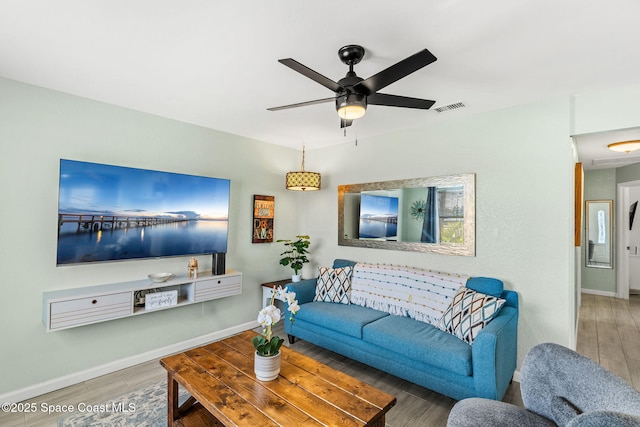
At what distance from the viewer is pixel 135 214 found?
3.00 meters

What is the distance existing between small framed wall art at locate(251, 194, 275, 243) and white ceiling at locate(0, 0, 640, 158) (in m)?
1.52

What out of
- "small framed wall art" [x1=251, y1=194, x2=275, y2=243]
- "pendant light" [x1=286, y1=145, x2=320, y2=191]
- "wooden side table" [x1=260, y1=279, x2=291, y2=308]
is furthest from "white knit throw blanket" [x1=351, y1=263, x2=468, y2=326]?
"small framed wall art" [x1=251, y1=194, x2=275, y2=243]

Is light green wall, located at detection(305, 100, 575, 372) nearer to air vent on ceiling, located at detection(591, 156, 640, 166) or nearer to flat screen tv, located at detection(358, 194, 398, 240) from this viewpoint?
flat screen tv, located at detection(358, 194, 398, 240)

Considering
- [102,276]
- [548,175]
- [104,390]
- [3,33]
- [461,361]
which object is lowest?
[104,390]

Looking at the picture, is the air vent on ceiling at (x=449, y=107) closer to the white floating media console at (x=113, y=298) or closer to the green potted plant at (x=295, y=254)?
the green potted plant at (x=295, y=254)

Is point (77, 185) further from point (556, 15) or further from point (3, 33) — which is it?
point (556, 15)

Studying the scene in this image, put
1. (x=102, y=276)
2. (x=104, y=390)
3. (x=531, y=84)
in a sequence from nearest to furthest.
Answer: (x=531, y=84), (x=104, y=390), (x=102, y=276)

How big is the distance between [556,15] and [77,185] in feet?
11.6

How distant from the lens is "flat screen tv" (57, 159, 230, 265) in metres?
2.66

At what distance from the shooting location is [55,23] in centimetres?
177

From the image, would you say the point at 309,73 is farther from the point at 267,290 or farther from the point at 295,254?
the point at 295,254

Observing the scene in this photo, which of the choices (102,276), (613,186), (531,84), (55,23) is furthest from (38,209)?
(613,186)

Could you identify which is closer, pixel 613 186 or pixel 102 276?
pixel 102 276

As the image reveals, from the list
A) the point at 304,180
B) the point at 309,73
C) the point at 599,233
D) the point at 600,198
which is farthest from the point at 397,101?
the point at 599,233
